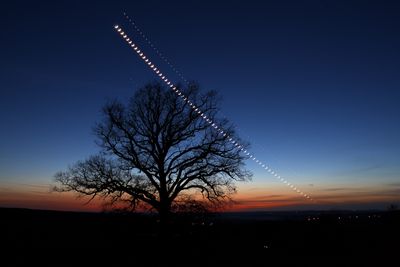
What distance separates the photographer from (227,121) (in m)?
20.9

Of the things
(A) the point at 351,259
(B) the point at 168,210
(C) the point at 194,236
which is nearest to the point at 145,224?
(C) the point at 194,236

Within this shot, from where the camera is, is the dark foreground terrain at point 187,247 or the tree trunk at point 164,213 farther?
the tree trunk at point 164,213

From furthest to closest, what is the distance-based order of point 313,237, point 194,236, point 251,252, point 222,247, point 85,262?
point 194,236 < point 313,237 < point 222,247 < point 251,252 < point 85,262

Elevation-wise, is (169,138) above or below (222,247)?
above

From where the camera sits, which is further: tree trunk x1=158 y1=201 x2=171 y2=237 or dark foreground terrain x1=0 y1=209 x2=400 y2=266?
tree trunk x1=158 y1=201 x2=171 y2=237

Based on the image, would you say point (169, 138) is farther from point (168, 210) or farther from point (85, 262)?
point (85, 262)

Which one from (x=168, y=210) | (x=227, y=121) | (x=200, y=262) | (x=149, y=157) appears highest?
(x=227, y=121)

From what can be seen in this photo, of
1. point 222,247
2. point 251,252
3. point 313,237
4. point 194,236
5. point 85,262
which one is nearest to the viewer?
point 85,262

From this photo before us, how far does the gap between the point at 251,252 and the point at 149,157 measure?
693cm

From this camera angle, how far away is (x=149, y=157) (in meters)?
20.1

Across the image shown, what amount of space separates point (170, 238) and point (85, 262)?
7062mm

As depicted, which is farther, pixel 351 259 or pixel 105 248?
pixel 105 248

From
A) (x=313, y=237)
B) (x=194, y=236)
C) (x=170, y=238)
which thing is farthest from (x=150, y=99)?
(x=313, y=237)

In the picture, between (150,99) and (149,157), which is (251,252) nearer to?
(149,157)
